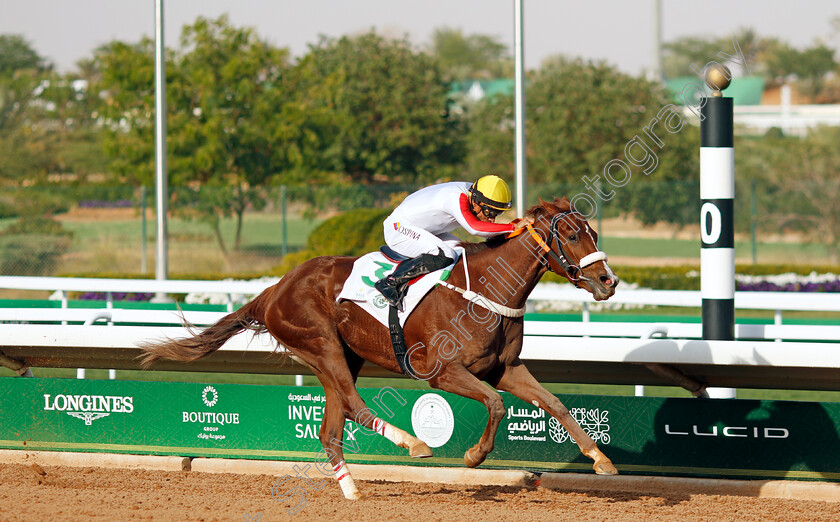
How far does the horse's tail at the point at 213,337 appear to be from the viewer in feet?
18.6

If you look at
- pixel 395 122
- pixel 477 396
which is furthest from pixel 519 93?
pixel 395 122

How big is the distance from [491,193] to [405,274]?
0.60 m

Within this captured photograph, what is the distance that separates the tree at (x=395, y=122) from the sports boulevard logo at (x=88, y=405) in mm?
21685

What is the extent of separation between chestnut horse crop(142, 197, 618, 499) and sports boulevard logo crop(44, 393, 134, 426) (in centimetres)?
137

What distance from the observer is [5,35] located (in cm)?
5650

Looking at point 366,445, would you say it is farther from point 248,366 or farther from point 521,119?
point 521,119

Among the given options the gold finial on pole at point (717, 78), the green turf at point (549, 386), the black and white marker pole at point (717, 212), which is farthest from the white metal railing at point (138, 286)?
the gold finial on pole at point (717, 78)

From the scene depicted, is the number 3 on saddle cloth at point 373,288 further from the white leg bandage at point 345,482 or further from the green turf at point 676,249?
the green turf at point 676,249

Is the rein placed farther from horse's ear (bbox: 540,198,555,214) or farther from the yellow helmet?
the yellow helmet

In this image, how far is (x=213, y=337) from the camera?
5.68m

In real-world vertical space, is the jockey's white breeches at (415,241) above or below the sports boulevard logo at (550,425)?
above

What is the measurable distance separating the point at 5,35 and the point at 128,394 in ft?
184

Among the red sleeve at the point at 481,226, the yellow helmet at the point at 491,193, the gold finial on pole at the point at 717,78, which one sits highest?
the gold finial on pole at the point at 717,78

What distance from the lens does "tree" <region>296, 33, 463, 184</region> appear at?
94.5 ft
